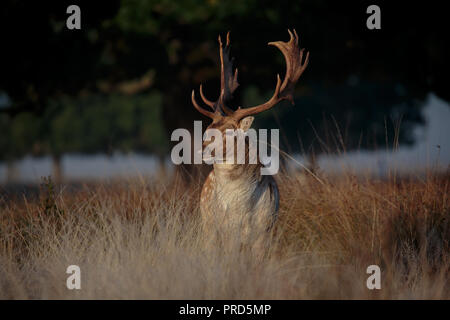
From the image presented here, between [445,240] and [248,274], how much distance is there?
2.05 meters

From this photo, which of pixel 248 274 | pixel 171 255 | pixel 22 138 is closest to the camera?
pixel 248 274

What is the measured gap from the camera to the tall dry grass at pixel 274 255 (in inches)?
166

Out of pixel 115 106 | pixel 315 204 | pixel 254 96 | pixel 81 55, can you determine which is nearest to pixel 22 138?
pixel 115 106

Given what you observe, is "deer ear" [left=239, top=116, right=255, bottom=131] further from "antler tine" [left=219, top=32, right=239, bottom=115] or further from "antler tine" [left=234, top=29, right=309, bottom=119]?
"antler tine" [left=234, top=29, right=309, bottom=119]

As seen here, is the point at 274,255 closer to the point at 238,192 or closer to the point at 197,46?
the point at 238,192

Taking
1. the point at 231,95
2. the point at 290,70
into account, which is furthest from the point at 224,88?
the point at 290,70

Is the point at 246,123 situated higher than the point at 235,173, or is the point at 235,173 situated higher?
the point at 246,123

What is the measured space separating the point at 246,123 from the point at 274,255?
1.38m

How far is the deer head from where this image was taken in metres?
5.48

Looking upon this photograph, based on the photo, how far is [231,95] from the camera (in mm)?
5898

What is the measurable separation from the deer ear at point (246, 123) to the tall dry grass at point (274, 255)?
3.12 feet
